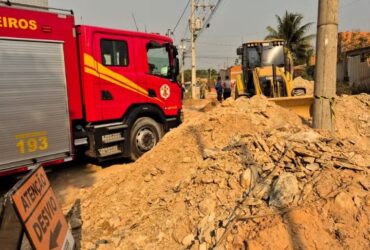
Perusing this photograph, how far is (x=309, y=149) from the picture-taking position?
4691 mm

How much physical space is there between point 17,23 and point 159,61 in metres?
3.50

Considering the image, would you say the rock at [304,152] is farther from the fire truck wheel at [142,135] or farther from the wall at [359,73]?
the wall at [359,73]

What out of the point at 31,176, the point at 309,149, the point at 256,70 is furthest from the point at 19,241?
the point at 256,70

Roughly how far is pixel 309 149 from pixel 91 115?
4758mm

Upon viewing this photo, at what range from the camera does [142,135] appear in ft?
29.2

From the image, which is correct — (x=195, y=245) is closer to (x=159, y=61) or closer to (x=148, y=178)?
(x=148, y=178)

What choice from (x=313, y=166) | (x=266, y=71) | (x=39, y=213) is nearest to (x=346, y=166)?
(x=313, y=166)

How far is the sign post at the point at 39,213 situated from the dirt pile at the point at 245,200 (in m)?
0.90

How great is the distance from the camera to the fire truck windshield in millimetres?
8985

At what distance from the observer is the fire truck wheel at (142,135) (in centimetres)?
874

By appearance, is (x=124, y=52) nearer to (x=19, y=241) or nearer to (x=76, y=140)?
(x=76, y=140)

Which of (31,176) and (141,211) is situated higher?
(31,176)

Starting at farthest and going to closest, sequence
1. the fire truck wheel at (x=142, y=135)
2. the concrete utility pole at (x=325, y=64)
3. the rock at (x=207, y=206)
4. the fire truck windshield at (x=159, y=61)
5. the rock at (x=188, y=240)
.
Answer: the fire truck windshield at (x=159, y=61)
the fire truck wheel at (x=142, y=135)
the concrete utility pole at (x=325, y=64)
the rock at (x=207, y=206)
the rock at (x=188, y=240)

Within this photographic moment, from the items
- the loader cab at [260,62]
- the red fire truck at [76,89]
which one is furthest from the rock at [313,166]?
the loader cab at [260,62]
